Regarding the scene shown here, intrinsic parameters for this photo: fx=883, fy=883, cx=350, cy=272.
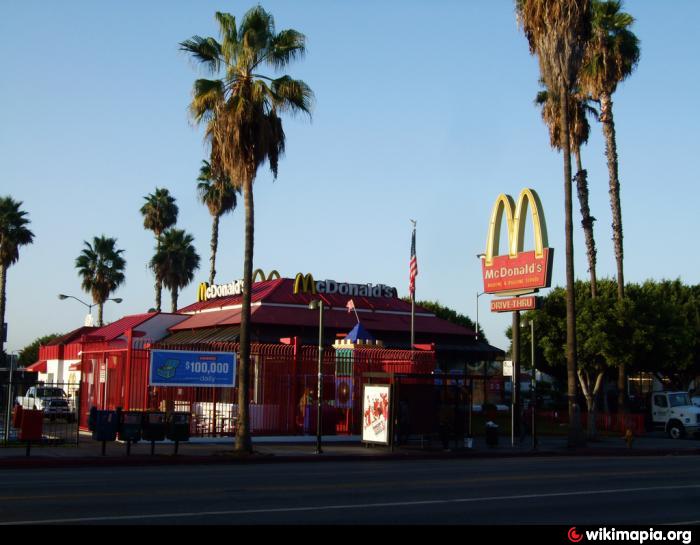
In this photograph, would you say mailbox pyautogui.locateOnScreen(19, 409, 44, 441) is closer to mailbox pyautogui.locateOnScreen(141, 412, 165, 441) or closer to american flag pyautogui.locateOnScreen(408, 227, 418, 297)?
mailbox pyautogui.locateOnScreen(141, 412, 165, 441)

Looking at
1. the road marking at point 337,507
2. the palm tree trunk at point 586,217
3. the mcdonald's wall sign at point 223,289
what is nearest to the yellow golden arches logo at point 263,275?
the mcdonald's wall sign at point 223,289

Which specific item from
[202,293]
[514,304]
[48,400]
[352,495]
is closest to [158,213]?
[202,293]

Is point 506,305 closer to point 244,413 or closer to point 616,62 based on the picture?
point 244,413

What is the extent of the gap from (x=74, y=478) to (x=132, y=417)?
650 cm

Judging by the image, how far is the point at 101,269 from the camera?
244 ft

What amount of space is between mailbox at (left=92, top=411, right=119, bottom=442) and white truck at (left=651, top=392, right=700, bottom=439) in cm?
2756

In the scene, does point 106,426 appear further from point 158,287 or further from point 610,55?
point 158,287

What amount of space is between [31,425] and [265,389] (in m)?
9.94

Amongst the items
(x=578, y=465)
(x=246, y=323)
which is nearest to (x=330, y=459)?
(x=246, y=323)

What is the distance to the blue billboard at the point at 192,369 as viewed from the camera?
96.6 ft

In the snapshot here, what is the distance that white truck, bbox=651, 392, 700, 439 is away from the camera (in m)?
40.9

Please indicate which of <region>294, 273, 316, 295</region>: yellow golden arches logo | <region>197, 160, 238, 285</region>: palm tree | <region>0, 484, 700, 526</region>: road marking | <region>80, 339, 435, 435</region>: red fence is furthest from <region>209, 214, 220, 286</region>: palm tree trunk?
<region>0, 484, 700, 526</region>: road marking

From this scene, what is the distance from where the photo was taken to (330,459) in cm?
2572

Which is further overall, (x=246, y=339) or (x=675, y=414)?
(x=675, y=414)
